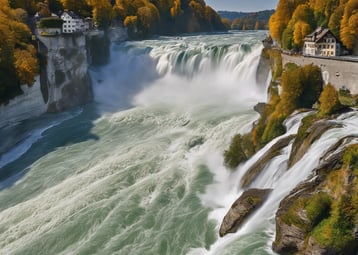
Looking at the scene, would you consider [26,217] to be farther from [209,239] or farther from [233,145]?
[233,145]

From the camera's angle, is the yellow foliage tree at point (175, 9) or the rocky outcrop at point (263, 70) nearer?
the rocky outcrop at point (263, 70)

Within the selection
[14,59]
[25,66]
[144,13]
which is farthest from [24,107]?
[144,13]

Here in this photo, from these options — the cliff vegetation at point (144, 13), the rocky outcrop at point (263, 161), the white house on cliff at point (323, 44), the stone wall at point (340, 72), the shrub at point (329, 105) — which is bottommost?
the rocky outcrop at point (263, 161)

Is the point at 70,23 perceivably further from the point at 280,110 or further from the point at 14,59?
the point at 280,110

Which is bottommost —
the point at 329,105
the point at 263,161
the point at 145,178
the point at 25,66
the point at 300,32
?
the point at 145,178

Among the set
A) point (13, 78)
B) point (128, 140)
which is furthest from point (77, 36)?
point (128, 140)

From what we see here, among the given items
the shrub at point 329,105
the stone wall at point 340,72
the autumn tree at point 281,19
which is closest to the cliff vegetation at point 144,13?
the autumn tree at point 281,19

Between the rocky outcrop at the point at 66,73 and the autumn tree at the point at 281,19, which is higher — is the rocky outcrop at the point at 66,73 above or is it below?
below

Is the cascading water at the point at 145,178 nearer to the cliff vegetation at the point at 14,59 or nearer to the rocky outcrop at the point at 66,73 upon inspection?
the rocky outcrop at the point at 66,73
